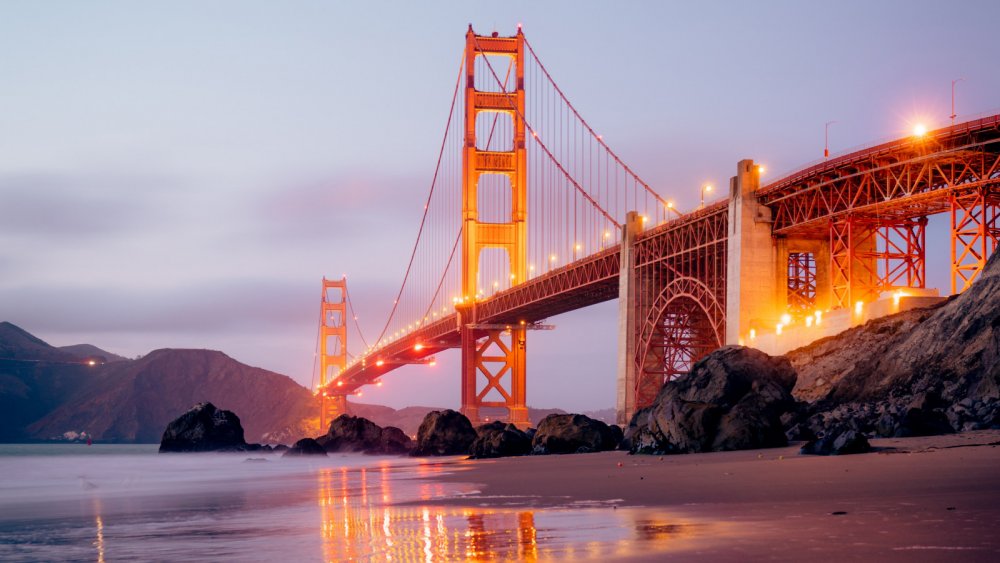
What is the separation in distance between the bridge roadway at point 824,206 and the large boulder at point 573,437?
968cm

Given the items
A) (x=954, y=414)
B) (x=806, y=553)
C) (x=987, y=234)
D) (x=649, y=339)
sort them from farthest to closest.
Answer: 1. (x=649, y=339)
2. (x=987, y=234)
3. (x=954, y=414)
4. (x=806, y=553)

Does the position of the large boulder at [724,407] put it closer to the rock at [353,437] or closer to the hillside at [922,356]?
the hillside at [922,356]

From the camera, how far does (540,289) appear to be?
6650 cm

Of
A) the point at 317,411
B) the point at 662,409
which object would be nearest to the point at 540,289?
the point at 662,409

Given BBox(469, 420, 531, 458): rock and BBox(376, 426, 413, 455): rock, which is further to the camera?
BBox(376, 426, 413, 455): rock

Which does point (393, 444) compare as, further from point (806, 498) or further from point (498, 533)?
point (498, 533)

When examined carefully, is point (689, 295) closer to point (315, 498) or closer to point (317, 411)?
point (315, 498)

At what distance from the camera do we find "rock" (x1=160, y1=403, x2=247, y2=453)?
61656mm

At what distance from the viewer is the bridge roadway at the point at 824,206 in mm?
32312

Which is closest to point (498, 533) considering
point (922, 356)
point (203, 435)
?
point (922, 356)

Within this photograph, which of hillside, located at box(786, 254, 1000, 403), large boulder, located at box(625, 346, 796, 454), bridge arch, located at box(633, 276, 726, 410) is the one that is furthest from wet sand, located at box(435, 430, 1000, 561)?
bridge arch, located at box(633, 276, 726, 410)

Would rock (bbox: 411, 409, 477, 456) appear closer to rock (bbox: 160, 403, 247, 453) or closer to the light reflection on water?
rock (bbox: 160, 403, 247, 453)

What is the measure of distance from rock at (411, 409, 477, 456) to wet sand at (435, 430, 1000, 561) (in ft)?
84.1

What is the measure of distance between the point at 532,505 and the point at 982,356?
52.1 ft
